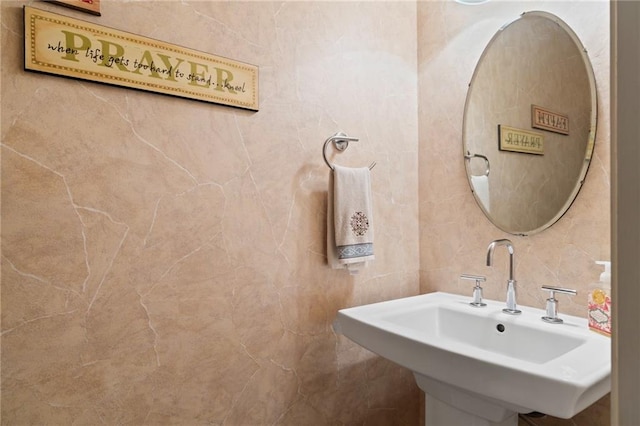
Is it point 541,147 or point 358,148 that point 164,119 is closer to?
point 358,148

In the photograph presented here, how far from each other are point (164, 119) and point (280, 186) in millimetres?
408

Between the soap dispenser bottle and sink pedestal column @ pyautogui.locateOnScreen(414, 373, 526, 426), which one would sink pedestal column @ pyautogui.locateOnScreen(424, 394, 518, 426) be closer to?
sink pedestal column @ pyautogui.locateOnScreen(414, 373, 526, 426)

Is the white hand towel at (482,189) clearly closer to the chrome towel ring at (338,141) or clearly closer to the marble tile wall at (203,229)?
the marble tile wall at (203,229)

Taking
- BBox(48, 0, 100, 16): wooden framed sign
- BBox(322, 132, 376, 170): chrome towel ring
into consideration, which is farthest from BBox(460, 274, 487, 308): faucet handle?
BBox(48, 0, 100, 16): wooden framed sign

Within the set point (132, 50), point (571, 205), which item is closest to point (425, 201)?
point (571, 205)

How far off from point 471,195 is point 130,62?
1.23m

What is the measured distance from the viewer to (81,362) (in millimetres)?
978

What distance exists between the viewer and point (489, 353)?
3.02 feet

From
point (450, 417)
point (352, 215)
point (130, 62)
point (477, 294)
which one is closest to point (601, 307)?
point (477, 294)

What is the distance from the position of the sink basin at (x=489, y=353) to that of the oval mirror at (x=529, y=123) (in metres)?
0.35

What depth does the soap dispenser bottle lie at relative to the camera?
108 cm

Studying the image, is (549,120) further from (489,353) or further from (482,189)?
(489,353)

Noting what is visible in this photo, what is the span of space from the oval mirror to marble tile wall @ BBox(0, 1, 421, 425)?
1.07 ft

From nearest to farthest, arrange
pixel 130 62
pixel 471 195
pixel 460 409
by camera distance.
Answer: pixel 130 62 → pixel 460 409 → pixel 471 195
